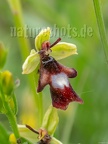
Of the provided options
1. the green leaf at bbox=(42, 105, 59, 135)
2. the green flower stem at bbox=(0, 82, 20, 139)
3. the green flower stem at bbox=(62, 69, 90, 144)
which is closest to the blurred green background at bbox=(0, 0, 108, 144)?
the green flower stem at bbox=(62, 69, 90, 144)

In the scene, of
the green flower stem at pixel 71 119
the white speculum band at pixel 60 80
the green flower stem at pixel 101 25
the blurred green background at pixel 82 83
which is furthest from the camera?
the blurred green background at pixel 82 83

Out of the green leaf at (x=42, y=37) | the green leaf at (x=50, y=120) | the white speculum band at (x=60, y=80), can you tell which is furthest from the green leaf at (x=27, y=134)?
the green leaf at (x=42, y=37)

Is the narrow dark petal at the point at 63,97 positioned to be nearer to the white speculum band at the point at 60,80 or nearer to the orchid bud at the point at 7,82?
the white speculum band at the point at 60,80

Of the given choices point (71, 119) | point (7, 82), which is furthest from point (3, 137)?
point (71, 119)

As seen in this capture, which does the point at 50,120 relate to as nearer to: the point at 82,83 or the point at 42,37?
the point at 42,37

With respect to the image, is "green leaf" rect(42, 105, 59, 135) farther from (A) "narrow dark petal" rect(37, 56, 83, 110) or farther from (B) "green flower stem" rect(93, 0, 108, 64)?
(B) "green flower stem" rect(93, 0, 108, 64)

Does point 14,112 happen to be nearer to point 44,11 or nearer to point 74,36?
point 74,36

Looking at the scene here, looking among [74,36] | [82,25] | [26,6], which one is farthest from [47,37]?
[26,6]
